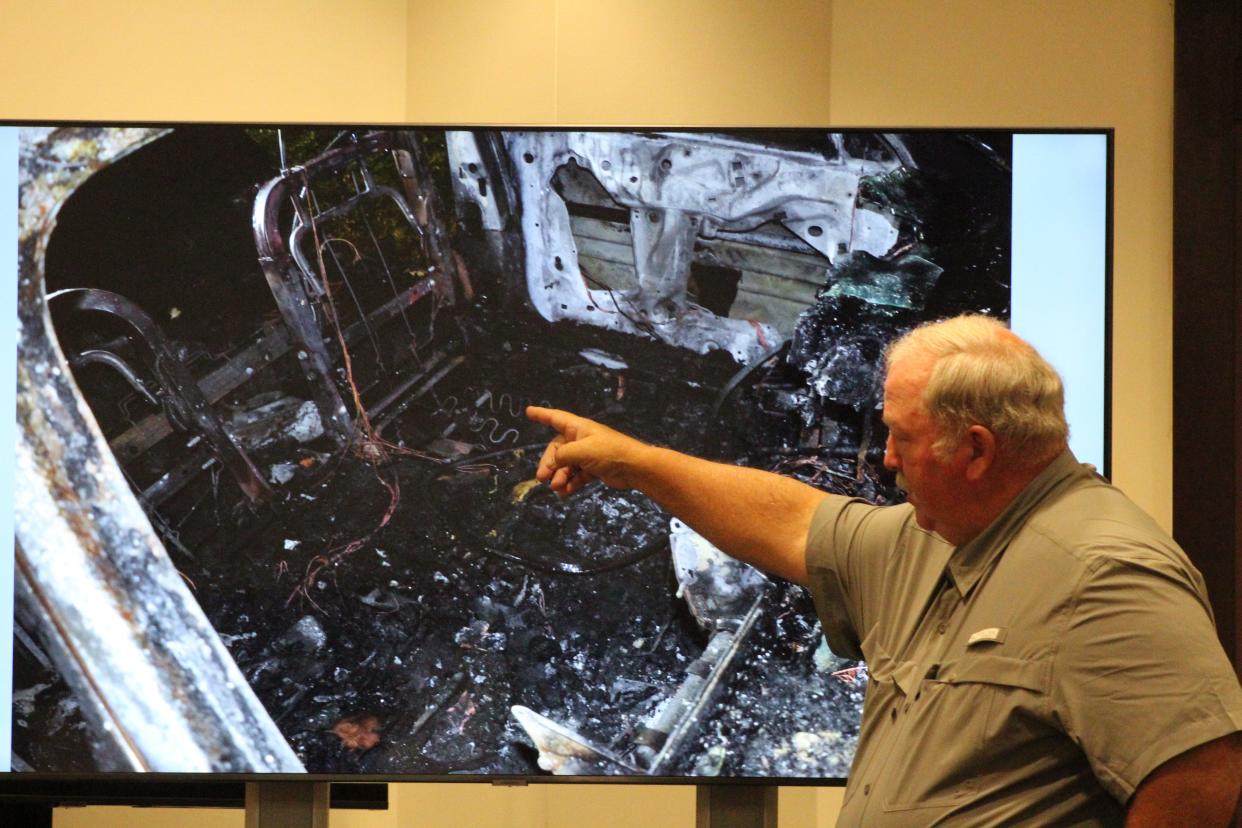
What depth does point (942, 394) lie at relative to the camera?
1.42m

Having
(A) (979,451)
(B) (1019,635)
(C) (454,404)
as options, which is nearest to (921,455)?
(A) (979,451)

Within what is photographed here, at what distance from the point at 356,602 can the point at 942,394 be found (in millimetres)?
1186

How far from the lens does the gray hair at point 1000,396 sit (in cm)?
140

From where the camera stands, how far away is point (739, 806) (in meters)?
2.23

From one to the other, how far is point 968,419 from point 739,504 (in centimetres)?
58

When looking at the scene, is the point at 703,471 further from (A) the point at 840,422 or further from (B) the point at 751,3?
(B) the point at 751,3

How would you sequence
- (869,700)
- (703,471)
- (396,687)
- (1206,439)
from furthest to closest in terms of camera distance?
(1206,439) < (396,687) < (703,471) < (869,700)

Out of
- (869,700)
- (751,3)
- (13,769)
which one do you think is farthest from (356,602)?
(751,3)

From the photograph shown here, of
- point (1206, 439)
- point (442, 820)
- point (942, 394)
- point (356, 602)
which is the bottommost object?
point (442, 820)

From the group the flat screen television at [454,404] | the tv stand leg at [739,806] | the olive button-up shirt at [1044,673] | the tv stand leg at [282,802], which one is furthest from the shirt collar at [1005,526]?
the tv stand leg at [282,802]

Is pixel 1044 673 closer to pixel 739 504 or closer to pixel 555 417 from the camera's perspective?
pixel 739 504

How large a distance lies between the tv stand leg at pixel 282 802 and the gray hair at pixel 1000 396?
4.49 feet

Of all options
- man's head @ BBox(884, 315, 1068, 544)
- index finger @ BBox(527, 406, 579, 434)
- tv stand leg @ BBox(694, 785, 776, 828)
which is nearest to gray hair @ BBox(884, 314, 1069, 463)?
man's head @ BBox(884, 315, 1068, 544)

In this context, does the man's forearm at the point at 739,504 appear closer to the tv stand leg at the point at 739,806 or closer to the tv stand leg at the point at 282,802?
the tv stand leg at the point at 739,806
